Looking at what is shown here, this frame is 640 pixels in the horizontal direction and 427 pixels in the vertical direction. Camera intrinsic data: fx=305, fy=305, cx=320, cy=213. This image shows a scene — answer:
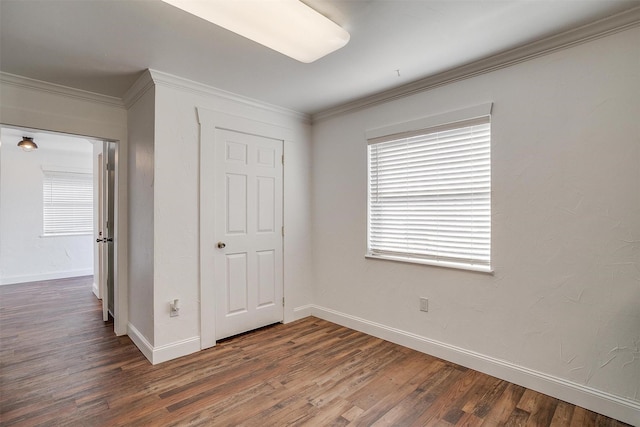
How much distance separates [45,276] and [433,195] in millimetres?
6962

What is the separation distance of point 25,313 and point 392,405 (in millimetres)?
4560

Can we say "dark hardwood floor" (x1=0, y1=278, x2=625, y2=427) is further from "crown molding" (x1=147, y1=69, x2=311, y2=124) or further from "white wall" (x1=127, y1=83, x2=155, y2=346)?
"crown molding" (x1=147, y1=69, x2=311, y2=124)

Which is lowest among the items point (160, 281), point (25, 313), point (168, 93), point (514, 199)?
point (25, 313)

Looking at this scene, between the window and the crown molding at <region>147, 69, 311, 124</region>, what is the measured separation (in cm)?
108

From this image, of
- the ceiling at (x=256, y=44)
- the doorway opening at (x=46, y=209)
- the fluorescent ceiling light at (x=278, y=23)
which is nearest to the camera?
the fluorescent ceiling light at (x=278, y=23)

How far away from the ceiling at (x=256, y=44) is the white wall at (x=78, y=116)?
0.14 metres

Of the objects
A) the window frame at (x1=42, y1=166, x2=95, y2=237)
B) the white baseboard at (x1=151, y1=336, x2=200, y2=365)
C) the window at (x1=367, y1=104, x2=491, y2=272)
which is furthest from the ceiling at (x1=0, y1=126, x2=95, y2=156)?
the window at (x1=367, y1=104, x2=491, y2=272)

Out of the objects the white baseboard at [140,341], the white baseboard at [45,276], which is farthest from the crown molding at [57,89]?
the white baseboard at [45,276]

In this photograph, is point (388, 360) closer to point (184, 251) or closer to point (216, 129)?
point (184, 251)

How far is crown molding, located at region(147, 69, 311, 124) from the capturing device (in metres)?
2.57

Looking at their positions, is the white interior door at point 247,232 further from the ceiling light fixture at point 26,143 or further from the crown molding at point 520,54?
the ceiling light fixture at point 26,143

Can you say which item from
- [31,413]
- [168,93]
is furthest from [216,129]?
[31,413]

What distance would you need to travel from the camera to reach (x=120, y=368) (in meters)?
2.48

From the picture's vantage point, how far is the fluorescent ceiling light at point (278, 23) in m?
1.61
